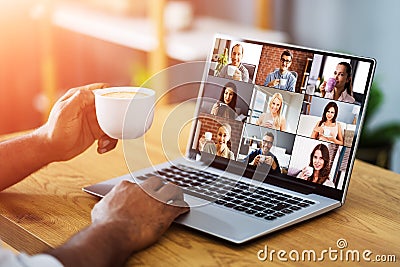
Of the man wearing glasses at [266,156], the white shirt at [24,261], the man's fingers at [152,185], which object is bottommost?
the white shirt at [24,261]

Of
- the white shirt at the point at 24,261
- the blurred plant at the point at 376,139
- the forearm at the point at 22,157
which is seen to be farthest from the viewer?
the blurred plant at the point at 376,139

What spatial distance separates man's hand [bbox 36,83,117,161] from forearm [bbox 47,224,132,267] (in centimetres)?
32

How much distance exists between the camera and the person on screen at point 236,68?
118cm

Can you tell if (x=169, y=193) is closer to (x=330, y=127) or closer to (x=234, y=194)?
(x=234, y=194)

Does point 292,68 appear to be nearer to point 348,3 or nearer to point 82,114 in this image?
point 82,114

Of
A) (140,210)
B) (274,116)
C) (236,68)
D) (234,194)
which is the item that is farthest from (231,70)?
(140,210)

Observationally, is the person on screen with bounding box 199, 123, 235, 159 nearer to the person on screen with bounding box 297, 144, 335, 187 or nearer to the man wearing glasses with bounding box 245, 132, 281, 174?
the man wearing glasses with bounding box 245, 132, 281, 174

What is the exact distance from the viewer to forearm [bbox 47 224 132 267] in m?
0.85

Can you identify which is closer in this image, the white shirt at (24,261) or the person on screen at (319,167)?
the white shirt at (24,261)

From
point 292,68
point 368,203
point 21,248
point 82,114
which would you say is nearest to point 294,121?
point 292,68

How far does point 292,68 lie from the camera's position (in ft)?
3.74

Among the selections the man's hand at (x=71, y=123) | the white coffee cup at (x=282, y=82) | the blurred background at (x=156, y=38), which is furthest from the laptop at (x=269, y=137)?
the blurred background at (x=156, y=38)

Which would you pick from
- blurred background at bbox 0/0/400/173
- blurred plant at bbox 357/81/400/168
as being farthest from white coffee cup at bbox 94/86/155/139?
blurred plant at bbox 357/81/400/168

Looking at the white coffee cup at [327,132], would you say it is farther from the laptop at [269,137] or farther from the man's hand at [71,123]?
the man's hand at [71,123]
